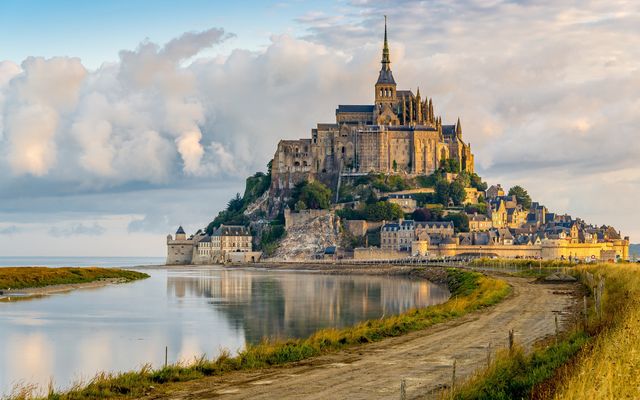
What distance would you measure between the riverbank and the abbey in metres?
58.7

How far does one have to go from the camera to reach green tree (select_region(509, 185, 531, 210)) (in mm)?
143637

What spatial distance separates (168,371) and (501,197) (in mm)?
126104

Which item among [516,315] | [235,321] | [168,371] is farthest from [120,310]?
[168,371]

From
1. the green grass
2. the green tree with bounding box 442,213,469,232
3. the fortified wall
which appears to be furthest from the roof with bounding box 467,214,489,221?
the green grass

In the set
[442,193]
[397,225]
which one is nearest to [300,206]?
[397,225]

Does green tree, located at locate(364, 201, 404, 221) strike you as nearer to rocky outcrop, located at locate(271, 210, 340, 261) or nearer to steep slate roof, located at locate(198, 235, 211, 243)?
rocky outcrop, located at locate(271, 210, 340, 261)

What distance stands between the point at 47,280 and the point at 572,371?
60.1m

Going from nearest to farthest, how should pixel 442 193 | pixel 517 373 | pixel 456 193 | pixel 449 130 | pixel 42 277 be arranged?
pixel 517 373, pixel 42 277, pixel 442 193, pixel 456 193, pixel 449 130

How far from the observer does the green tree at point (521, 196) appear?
144 m

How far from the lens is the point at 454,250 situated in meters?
118

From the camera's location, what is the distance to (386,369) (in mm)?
19000

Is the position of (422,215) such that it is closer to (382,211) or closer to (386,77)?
(382,211)

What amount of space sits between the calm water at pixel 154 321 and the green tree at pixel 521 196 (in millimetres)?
79655

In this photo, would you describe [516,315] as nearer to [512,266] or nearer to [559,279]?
[559,279]
